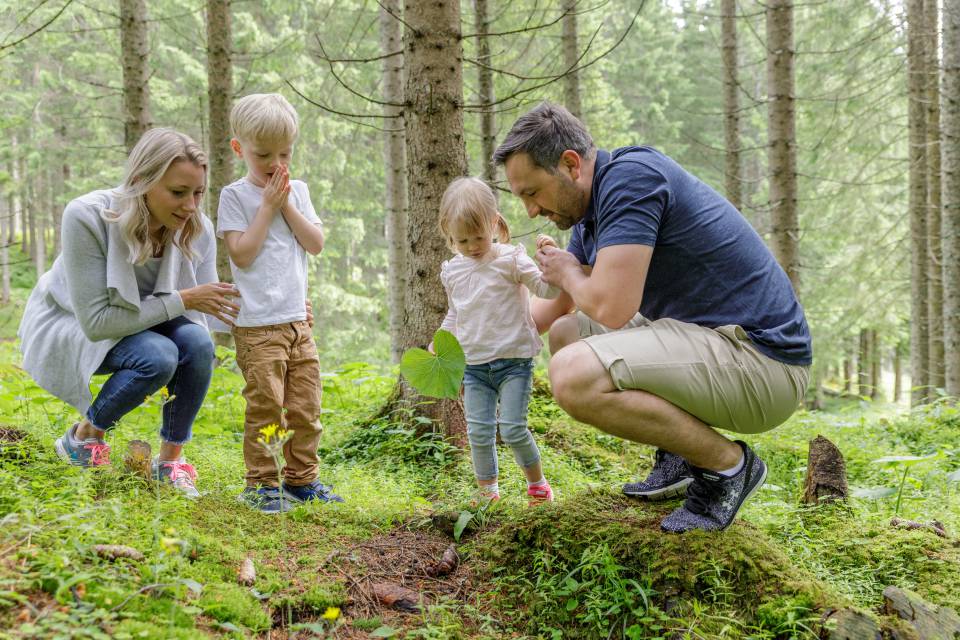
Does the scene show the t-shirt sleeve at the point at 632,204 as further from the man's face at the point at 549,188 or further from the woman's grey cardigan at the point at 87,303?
the woman's grey cardigan at the point at 87,303

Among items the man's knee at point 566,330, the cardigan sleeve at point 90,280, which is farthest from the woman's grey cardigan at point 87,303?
the man's knee at point 566,330

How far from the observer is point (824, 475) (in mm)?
3350

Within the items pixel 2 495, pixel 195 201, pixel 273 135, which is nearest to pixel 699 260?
pixel 273 135

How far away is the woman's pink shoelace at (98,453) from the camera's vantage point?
119 inches

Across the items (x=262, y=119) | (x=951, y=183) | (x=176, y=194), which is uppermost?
(x=951, y=183)

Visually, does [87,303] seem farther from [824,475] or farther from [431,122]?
[824,475]

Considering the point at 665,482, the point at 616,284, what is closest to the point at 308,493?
the point at 665,482

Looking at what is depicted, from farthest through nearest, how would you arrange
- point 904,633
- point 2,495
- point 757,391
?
point 757,391 → point 2,495 → point 904,633

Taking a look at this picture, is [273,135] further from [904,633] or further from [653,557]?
[904,633]

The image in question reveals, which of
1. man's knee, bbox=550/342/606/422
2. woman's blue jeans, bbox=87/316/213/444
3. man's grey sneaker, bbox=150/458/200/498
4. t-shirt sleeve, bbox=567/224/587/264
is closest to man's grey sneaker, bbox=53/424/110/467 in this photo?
woman's blue jeans, bbox=87/316/213/444

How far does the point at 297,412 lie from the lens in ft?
10.9

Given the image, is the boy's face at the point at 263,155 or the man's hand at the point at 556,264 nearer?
the man's hand at the point at 556,264

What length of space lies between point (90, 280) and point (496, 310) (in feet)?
5.77

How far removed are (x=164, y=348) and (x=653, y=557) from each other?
222cm
